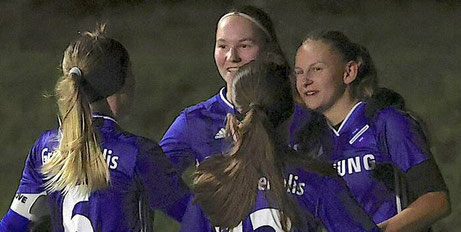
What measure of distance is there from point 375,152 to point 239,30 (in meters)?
0.36

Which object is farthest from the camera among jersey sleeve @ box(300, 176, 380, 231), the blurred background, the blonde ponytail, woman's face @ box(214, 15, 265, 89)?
the blurred background

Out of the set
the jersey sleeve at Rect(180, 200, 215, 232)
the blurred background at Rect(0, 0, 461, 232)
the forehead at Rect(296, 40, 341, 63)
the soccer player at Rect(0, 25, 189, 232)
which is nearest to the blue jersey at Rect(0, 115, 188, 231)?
the soccer player at Rect(0, 25, 189, 232)

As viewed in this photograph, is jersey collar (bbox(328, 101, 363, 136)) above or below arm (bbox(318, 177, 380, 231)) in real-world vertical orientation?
above

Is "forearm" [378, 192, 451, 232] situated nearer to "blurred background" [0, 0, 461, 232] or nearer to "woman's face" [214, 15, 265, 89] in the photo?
"woman's face" [214, 15, 265, 89]

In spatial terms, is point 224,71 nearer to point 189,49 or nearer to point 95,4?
point 189,49

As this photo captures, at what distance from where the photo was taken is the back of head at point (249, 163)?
1855 millimetres

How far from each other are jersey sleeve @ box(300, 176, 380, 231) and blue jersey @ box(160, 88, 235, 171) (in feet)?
1.36

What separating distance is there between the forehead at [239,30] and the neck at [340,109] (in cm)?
22

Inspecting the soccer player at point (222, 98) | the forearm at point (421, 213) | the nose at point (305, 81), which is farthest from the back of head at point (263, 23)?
the forearm at point (421, 213)

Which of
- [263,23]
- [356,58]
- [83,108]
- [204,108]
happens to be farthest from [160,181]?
[356,58]

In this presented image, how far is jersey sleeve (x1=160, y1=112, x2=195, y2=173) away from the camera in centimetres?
224

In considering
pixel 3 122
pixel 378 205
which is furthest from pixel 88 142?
pixel 3 122

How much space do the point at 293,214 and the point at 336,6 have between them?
3.54 meters

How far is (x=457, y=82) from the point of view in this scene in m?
4.65
